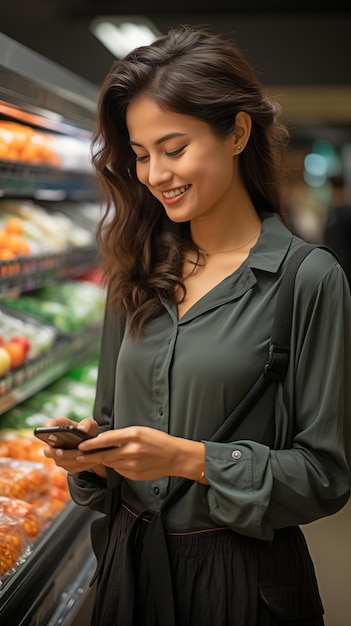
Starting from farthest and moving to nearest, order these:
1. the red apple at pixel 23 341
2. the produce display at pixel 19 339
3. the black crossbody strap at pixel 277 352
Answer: the red apple at pixel 23 341, the produce display at pixel 19 339, the black crossbody strap at pixel 277 352

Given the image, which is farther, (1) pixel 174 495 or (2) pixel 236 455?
(1) pixel 174 495

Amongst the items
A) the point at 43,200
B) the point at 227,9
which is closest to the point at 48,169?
the point at 43,200

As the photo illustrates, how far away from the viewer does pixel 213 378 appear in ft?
5.73

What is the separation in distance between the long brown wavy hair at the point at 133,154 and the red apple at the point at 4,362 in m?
0.84

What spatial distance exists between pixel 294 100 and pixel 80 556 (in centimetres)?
508

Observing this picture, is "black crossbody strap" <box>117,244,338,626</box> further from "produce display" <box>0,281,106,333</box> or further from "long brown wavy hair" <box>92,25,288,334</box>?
"produce display" <box>0,281,106,333</box>

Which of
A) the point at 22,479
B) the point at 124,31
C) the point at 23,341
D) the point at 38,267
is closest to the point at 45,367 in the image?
the point at 23,341

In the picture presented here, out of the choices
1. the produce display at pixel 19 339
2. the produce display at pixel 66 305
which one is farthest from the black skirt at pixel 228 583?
the produce display at pixel 66 305

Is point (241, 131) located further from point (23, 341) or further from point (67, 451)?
point (23, 341)

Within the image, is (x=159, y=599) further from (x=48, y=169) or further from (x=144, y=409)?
(x=48, y=169)

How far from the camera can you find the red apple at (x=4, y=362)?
2.82 meters

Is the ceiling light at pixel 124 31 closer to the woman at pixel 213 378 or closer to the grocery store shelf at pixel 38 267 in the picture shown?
the grocery store shelf at pixel 38 267

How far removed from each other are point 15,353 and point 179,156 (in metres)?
1.45

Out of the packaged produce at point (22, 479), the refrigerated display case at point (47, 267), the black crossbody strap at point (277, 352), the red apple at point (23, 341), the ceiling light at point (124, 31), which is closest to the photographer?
the black crossbody strap at point (277, 352)
